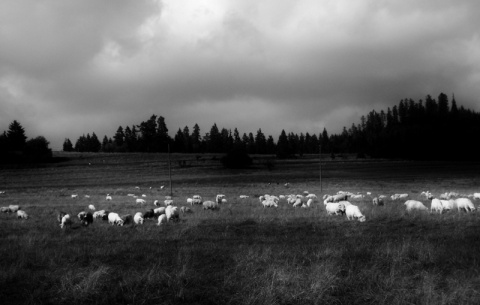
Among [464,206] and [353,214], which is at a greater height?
[353,214]

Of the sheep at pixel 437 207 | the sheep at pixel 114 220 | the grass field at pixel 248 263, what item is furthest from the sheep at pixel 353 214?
the sheep at pixel 114 220

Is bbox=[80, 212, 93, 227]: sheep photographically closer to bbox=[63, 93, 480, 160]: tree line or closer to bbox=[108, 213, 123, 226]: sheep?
bbox=[108, 213, 123, 226]: sheep

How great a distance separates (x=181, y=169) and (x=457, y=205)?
228 ft

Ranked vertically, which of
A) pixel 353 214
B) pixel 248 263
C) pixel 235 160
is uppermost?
pixel 235 160

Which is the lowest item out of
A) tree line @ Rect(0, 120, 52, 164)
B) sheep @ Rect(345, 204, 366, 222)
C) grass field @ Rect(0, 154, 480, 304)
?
sheep @ Rect(345, 204, 366, 222)

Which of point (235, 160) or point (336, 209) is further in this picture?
point (235, 160)

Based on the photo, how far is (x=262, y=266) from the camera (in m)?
9.35

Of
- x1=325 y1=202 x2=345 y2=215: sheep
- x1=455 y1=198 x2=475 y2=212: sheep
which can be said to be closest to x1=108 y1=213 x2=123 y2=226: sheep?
x1=325 y1=202 x2=345 y2=215: sheep

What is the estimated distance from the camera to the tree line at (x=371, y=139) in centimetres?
11700

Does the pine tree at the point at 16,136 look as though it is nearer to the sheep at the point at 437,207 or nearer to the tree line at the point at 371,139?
the tree line at the point at 371,139

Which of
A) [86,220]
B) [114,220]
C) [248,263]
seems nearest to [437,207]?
[248,263]

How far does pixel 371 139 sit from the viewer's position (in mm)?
152000

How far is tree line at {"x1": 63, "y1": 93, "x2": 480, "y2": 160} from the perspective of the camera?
117 m

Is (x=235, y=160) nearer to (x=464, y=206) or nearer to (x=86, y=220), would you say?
(x=464, y=206)
